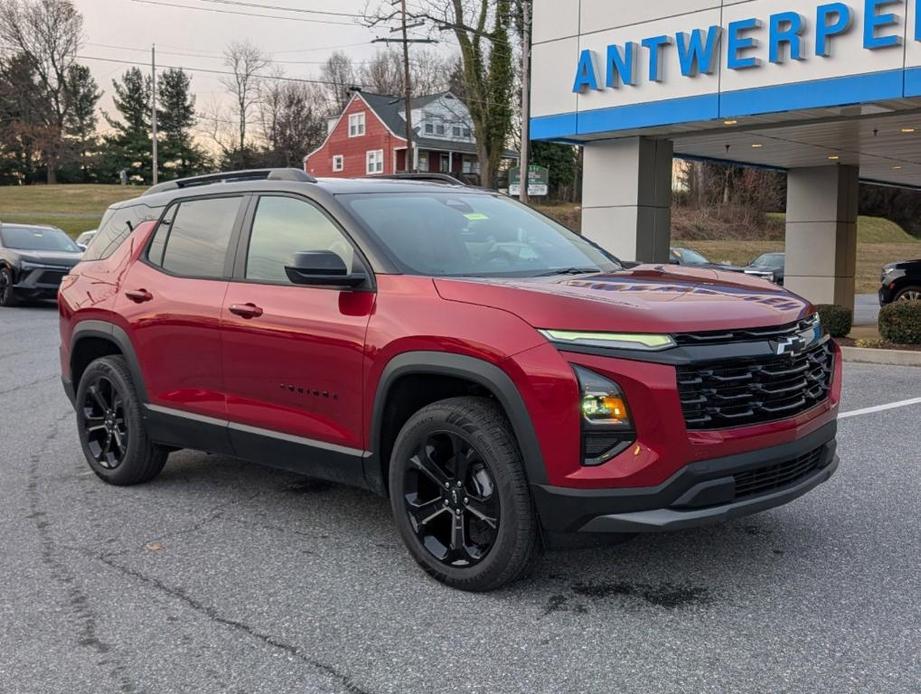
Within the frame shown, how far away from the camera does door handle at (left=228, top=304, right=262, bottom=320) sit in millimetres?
4602

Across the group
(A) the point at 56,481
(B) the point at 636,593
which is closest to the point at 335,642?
(B) the point at 636,593

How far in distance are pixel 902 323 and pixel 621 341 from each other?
9750mm

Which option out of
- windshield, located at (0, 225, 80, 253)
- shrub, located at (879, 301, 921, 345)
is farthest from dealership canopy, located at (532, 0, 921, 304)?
windshield, located at (0, 225, 80, 253)

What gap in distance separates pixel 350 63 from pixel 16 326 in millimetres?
86208

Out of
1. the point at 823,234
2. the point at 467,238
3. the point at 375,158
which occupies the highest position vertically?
the point at 375,158

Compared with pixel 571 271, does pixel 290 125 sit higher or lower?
higher

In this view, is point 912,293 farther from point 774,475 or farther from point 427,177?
point 774,475

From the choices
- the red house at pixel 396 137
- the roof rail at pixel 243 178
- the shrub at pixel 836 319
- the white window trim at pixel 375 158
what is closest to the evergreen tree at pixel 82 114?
the red house at pixel 396 137

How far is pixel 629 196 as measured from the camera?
14.4 metres

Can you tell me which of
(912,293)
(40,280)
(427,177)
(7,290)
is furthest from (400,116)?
(427,177)

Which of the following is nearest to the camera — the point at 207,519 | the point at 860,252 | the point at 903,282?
the point at 207,519

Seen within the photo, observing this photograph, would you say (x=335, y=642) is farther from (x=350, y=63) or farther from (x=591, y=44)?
(x=350, y=63)

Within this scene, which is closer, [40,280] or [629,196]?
[629,196]

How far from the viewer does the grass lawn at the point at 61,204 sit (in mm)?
49000
